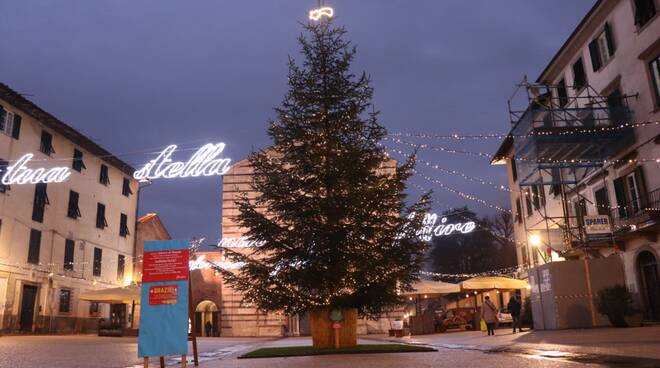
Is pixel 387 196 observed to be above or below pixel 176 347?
above

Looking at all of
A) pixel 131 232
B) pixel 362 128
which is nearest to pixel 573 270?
pixel 362 128

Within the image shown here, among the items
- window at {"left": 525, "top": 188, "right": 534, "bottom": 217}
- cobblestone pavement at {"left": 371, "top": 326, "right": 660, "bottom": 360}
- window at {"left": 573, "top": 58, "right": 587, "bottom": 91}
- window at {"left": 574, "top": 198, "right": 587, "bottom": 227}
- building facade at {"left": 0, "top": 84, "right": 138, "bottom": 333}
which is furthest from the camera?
window at {"left": 525, "top": 188, "right": 534, "bottom": 217}

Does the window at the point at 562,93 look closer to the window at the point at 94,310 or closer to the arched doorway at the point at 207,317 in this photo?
the arched doorway at the point at 207,317

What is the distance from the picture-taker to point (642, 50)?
64.5 feet

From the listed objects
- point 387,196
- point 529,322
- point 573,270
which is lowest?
point 529,322

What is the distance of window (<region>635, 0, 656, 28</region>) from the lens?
19219mm

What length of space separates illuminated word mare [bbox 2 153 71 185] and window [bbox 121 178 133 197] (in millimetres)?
13716

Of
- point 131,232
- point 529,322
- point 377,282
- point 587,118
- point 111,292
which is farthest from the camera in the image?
point 131,232

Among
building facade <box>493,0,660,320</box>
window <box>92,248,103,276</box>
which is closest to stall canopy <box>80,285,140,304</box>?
window <box>92,248,103,276</box>

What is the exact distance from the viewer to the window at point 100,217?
36531 millimetres

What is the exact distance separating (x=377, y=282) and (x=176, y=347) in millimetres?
6332

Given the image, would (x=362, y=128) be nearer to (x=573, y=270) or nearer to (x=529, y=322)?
(x=573, y=270)

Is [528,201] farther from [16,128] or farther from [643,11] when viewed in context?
[16,128]

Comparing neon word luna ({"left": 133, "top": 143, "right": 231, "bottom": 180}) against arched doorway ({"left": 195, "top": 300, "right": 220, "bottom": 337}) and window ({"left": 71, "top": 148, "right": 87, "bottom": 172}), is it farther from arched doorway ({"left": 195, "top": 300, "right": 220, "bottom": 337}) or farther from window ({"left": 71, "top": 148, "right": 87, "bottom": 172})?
arched doorway ({"left": 195, "top": 300, "right": 220, "bottom": 337})
